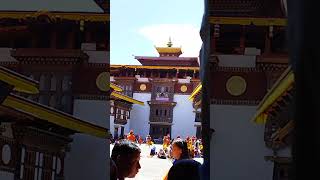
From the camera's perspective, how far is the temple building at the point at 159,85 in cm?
136

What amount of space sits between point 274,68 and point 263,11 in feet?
0.62

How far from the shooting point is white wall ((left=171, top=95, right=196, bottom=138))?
4.76 feet

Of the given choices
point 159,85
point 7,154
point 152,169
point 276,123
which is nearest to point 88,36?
point 152,169

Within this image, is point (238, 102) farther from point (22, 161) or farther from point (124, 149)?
point (22, 161)

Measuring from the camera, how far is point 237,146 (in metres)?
1.02

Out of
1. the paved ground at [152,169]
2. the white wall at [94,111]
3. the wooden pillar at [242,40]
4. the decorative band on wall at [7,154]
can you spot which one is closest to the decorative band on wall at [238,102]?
the wooden pillar at [242,40]

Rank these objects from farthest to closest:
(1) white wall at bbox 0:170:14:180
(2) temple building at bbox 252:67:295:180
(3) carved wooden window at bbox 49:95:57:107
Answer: (1) white wall at bbox 0:170:14:180 < (3) carved wooden window at bbox 49:95:57:107 < (2) temple building at bbox 252:67:295:180

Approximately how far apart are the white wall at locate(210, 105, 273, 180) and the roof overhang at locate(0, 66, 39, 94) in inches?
21.5

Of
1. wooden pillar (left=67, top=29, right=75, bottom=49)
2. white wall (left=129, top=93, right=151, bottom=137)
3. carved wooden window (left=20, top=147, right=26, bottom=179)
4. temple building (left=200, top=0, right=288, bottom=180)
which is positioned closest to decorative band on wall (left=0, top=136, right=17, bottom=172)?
carved wooden window (left=20, top=147, right=26, bottom=179)

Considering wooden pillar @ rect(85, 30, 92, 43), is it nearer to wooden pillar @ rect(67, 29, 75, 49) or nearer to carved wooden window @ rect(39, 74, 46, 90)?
wooden pillar @ rect(67, 29, 75, 49)

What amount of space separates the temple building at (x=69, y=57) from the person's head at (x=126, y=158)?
1.7 inches

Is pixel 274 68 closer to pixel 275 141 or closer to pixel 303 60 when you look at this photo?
pixel 275 141

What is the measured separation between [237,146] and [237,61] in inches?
8.8

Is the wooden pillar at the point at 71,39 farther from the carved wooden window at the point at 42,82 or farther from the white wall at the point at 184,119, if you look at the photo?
the white wall at the point at 184,119
